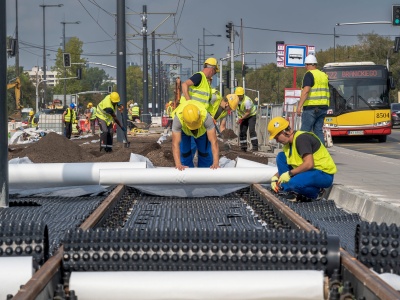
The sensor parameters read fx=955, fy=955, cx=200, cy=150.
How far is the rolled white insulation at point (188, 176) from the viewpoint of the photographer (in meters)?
12.1

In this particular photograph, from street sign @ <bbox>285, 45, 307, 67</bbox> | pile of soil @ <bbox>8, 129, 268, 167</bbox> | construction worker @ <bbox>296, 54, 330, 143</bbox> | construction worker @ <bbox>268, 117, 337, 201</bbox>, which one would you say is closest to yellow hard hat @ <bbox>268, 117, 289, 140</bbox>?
construction worker @ <bbox>268, 117, 337, 201</bbox>

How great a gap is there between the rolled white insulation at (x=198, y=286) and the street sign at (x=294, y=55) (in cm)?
2063

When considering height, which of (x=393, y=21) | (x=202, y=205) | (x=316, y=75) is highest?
(x=393, y=21)

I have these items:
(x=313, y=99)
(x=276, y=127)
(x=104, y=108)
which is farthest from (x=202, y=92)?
(x=104, y=108)

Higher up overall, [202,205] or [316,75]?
[316,75]

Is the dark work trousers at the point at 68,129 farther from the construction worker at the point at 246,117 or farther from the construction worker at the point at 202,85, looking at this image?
the construction worker at the point at 202,85

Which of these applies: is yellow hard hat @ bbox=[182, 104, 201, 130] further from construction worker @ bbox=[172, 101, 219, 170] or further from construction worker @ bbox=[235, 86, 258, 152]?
construction worker @ bbox=[235, 86, 258, 152]

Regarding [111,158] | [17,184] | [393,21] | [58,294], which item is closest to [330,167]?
[17,184]

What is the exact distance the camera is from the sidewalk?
35.0 ft

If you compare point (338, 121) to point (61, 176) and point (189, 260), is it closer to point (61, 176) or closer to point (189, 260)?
point (61, 176)

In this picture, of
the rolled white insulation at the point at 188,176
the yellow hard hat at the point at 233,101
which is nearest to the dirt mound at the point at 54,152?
the yellow hard hat at the point at 233,101

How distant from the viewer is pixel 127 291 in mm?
5492

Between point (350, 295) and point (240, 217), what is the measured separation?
15.3 ft

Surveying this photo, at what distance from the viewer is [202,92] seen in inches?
611
